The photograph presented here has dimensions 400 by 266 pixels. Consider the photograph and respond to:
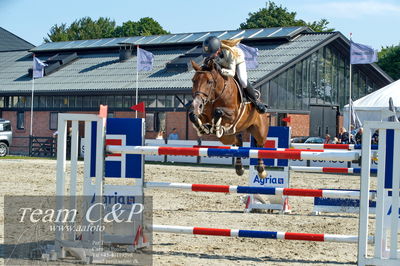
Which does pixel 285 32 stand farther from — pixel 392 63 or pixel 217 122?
pixel 217 122

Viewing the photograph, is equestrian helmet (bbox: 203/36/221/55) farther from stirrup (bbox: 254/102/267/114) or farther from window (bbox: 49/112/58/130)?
window (bbox: 49/112/58/130)

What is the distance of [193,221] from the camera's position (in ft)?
33.4

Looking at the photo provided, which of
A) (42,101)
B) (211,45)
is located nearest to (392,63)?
(42,101)

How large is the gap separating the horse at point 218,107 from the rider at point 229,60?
10cm

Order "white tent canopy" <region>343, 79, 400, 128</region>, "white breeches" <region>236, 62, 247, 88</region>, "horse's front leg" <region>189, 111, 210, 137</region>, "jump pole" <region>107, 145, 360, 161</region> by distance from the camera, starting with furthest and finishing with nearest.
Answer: "white tent canopy" <region>343, 79, 400, 128</region> < "white breeches" <region>236, 62, 247, 88</region> < "horse's front leg" <region>189, 111, 210, 137</region> < "jump pole" <region>107, 145, 360, 161</region>

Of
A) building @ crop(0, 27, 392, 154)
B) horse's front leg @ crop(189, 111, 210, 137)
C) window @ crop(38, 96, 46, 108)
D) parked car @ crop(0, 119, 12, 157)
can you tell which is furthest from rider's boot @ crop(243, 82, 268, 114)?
window @ crop(38, 96, 46, 108)

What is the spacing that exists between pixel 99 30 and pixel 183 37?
170 feet

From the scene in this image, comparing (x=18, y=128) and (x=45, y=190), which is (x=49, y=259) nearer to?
(x=45, y=190)

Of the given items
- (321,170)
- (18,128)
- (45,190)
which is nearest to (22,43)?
(18,128)

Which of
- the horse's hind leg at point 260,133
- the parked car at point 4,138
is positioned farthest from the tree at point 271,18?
the horse's hind leg at point 260,133

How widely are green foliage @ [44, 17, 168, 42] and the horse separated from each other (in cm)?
7240

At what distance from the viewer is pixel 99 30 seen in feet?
303

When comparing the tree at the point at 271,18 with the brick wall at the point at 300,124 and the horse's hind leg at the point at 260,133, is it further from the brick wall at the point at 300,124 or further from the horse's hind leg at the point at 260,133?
the horse's hind leg at the point at 260,133

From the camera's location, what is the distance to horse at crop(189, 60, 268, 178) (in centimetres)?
895
